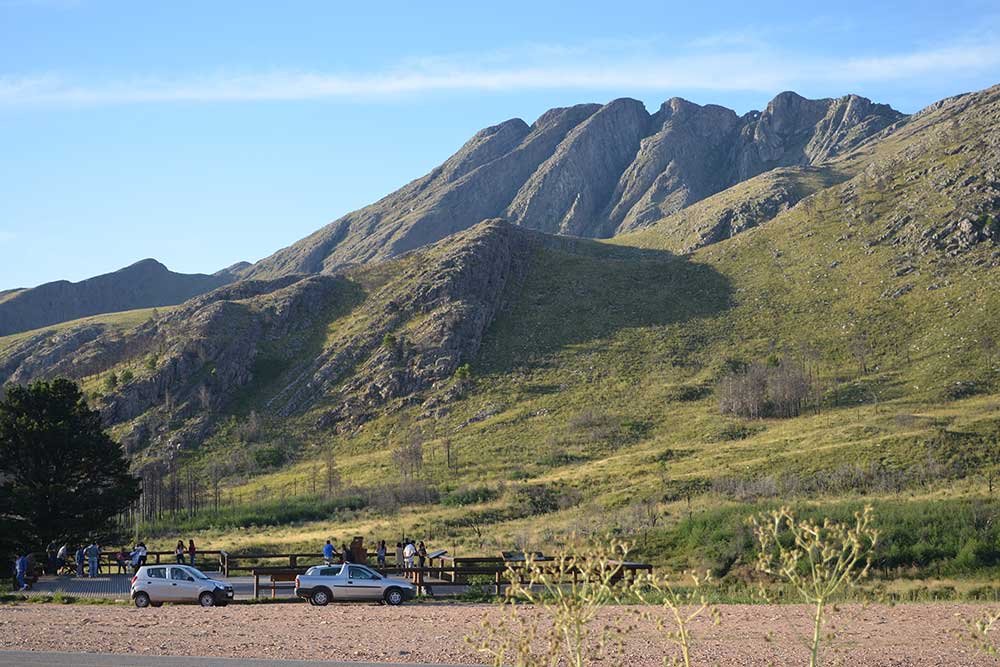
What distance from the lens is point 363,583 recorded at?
2962cm

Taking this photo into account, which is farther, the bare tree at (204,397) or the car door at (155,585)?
the bare tree at (204,397)

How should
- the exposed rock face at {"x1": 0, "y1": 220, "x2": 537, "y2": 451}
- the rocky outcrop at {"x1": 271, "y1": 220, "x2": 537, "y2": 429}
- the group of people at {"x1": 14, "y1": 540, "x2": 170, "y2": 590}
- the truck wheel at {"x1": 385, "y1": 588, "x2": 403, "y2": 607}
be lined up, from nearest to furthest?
1. the truck wheel at {"x1": 385, "y1": 588, "x2": 403, "y2": 607}
2. the group of people at {"x1": 14, "y1": 540, "x2": 170, "y2": 590}
3. the rocky outcrop at {"x1": 271, "y1": 220, "x2": 537, "y2": 429}
4. the exposed rock face at {"x1": 0, "y1": 220, "x2": 537, "y2": 451}

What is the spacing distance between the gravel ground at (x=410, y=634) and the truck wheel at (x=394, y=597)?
1333 millimetres

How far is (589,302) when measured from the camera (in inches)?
4631

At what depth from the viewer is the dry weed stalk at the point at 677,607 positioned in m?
9.13

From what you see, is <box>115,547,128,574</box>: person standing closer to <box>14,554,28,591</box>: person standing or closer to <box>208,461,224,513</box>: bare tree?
<box>14,554,28,591</box>: person standing

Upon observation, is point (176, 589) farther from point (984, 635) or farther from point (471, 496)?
point (471, 496)

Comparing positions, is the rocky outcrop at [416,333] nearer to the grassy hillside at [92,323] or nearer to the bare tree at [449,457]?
the bare tree at [449,457]

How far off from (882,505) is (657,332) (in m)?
67.6

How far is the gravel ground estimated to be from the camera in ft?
63.8

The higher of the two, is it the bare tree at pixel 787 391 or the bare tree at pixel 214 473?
the bare tree at pixel 787 391

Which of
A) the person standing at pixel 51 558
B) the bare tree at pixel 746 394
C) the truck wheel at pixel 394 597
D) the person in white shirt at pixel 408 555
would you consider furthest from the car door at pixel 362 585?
the bare tree at pixel 746 394

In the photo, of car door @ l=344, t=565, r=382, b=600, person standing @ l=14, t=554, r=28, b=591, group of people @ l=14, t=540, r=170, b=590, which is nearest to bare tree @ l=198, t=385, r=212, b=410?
group of people @ l=14, t=540, r=170, b=590

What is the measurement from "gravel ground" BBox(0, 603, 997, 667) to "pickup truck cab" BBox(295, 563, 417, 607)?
3.42 ft
